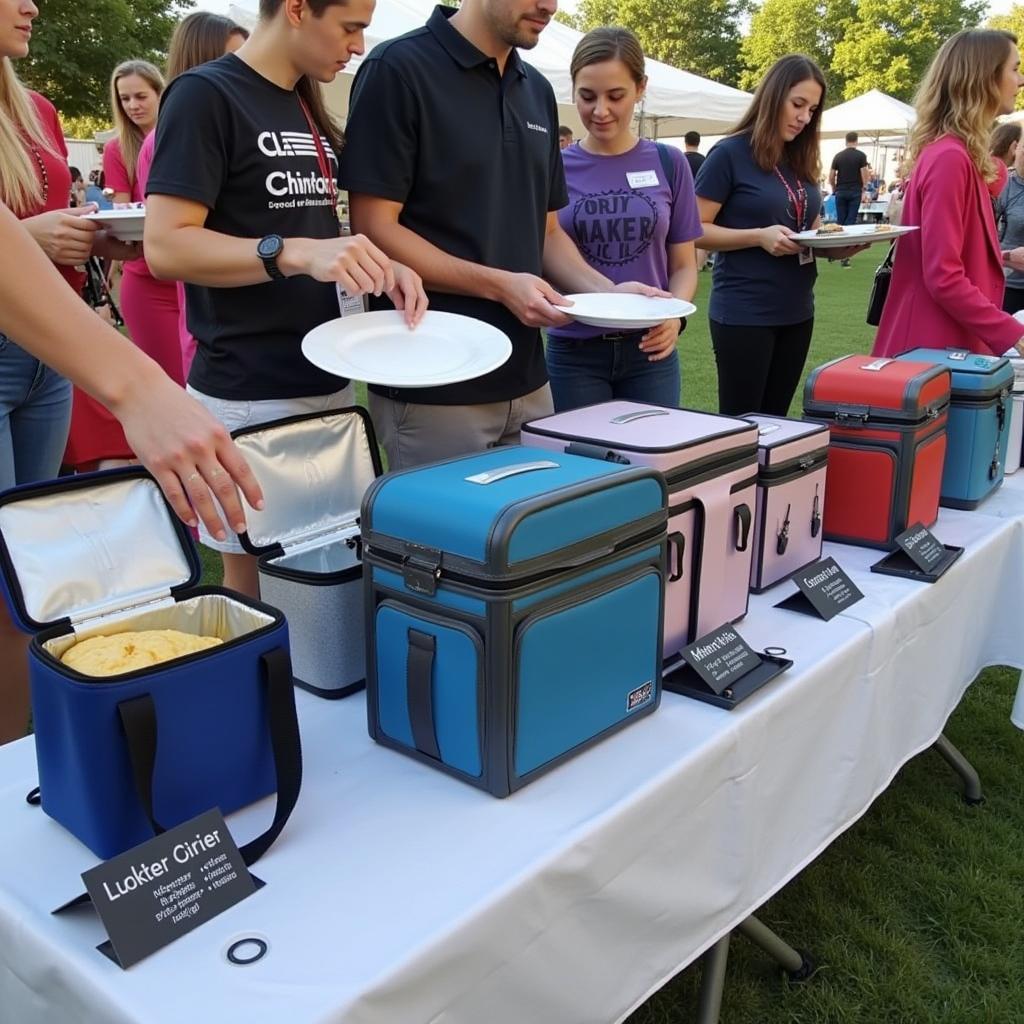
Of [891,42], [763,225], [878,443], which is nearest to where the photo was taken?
[878,443]

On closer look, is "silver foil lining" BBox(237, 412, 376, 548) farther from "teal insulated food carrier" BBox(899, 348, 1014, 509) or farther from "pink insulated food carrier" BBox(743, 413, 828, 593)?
"teal insulated food carrier" BBox(899, 348, 1014, 509)

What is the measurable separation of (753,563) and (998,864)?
3.21 ft

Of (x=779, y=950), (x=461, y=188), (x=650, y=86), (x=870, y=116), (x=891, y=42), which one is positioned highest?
(x=891, y=42)

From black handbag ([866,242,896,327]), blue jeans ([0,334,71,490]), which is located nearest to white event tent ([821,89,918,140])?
black handbag ([866,242,896,327])

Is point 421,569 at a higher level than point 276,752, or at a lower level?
higher

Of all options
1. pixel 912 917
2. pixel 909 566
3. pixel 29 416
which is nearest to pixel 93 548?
pixel 29 416

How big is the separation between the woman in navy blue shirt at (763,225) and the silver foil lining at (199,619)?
2.05 metres

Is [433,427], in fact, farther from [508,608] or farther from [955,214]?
[955,214]

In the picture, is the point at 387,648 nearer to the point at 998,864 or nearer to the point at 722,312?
the point at 998,864

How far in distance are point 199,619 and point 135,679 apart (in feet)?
0.92

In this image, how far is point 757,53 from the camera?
3581cm

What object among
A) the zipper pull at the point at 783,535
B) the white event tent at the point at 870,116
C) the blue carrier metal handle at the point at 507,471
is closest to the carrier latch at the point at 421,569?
the blue carrier metal handle at the point at 507,471

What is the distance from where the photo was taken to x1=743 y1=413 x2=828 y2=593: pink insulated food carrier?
1520 mm

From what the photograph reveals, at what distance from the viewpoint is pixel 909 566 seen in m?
1.63
